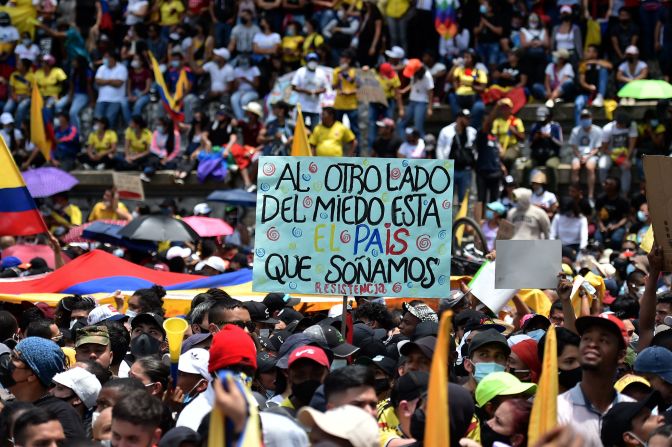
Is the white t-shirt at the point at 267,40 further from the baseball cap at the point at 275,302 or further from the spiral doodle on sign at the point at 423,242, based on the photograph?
the spiral doodle on sign at the point at 423,242

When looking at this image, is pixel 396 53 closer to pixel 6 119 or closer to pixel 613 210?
pixel 613 210

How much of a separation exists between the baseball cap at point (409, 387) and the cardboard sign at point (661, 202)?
225 centimetres

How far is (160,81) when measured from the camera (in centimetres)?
2092

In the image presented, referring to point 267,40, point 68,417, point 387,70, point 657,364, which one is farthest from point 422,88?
point 68,417

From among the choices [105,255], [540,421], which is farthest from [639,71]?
[540,421]

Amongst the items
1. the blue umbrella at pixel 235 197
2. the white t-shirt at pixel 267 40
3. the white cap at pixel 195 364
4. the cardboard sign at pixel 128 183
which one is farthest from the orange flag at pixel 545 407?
the white t-shirt at pixel 267 40

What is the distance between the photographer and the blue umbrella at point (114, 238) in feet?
54.0

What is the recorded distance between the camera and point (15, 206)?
1358 cm

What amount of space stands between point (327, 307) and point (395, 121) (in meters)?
8.87

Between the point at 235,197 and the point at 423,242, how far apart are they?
10.7 m

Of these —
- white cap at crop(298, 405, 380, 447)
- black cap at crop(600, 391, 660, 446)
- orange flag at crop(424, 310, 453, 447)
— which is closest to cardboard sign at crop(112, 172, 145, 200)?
black cap at crop(600, 391, 660, 446)

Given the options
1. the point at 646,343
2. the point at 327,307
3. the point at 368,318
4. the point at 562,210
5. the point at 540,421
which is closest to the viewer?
the point at 540,421

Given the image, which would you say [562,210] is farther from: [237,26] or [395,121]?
[237,26]

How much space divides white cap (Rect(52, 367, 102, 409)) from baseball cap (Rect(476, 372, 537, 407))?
1.89m
